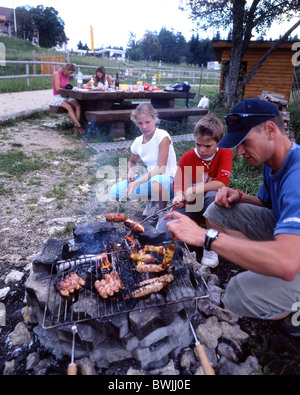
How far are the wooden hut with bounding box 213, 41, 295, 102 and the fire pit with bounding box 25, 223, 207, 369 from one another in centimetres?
1491

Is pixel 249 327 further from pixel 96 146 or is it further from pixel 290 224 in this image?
pixel 96 146

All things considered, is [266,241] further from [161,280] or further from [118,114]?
[118,114]

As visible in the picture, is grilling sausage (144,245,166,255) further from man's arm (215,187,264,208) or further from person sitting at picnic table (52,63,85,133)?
person sitting at picnic table (52,63,85,133)

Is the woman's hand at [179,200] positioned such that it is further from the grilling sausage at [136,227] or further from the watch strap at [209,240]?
the watch strap at [209,240]

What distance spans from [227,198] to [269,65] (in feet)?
51.3

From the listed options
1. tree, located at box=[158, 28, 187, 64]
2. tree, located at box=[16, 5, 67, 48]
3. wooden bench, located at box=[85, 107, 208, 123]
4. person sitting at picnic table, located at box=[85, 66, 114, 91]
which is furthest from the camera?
tree, located at box=[158, 28, 187, 64]

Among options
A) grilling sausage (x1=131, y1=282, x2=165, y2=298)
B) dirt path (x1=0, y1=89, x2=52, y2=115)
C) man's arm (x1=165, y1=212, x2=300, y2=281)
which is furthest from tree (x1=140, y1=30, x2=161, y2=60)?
man's arm (x1=165, y1=212, x2=300, y2=281)

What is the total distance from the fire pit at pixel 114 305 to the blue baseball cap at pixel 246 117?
1.17 meters

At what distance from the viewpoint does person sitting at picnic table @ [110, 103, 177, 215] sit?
12.8 feet

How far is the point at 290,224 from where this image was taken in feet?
5.62

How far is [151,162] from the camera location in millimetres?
4238

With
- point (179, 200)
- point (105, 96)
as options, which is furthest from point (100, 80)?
point (179, 200)

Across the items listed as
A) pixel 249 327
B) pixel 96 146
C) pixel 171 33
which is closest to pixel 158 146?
pixel 249 327

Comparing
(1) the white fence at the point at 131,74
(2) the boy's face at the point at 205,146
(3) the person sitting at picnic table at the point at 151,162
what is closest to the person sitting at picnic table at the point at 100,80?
(1) the white fence at the point at 131,74
